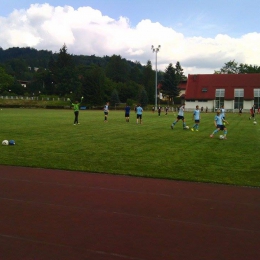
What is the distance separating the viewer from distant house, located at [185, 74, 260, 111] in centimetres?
7075

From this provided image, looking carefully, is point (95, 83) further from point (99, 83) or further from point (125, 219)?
point (125, 219)

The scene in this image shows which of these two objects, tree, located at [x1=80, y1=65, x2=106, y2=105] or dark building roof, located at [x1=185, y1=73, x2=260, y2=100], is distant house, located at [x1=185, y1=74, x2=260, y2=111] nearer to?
dark building roof, located at [x1=185, y1=73, x2=260, y2=100]

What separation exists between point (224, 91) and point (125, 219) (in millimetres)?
71653

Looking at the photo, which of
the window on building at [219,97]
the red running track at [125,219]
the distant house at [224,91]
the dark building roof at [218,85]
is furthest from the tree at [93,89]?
the red running track at [125,219]

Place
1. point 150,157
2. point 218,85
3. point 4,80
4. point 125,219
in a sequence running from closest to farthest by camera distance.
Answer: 1. point 125,219
2. point 150,157
3. point 218,85
4. point 4,80

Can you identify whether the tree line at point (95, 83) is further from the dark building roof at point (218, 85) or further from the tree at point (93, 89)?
the dark building roof at point (218, 85)

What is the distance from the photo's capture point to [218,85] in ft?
245

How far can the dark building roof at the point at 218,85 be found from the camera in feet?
236

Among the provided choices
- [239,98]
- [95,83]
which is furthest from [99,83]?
[239,98]

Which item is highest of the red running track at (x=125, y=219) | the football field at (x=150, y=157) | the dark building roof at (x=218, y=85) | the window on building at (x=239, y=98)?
the dark building roof at (x=218, y=85)

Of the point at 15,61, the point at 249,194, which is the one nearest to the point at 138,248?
the point at 249,194

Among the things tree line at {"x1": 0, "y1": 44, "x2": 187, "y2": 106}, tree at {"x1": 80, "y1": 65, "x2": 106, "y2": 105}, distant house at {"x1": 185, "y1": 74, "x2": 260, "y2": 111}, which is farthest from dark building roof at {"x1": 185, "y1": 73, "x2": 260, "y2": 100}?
tree at {"x1": 80, "y1": 65, "x2": 106, "y2": 105}

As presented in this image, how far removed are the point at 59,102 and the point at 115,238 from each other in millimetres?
81358

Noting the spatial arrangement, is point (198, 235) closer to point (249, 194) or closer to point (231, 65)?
point (249, 194)
